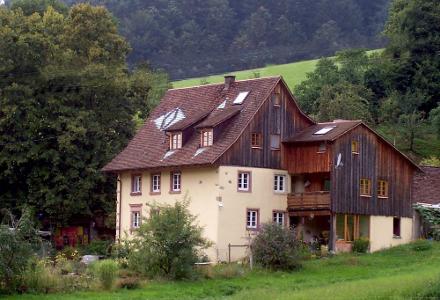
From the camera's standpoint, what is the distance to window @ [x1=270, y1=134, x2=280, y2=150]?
209ft

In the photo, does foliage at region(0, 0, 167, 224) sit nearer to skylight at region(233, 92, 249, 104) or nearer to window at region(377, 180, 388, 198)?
skylight at region(233, 92, 249, 104)

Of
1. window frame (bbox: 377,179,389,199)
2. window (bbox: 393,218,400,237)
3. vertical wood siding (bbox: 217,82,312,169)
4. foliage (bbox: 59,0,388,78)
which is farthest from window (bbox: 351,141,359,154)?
foliage (bbox: 59,0,388,78)

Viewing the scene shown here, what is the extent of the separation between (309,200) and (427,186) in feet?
40.5

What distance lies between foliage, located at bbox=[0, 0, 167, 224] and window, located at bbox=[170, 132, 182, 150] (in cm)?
835

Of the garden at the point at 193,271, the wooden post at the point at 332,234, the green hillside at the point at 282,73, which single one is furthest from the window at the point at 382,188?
the green hillside at the point at 282,73

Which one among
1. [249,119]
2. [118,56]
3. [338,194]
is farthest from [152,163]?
[118,56]

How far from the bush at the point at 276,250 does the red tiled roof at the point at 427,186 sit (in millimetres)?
18503

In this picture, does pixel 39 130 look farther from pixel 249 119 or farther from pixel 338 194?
pixel 338 194

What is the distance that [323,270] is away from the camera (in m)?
54.7

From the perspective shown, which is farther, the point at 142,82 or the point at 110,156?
the point at 142,82

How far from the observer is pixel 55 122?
236 feet

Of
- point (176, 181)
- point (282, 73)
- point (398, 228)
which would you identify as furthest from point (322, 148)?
point (282, 73)

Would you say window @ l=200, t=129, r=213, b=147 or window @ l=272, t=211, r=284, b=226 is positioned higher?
window @ l=200, t=129, r=213, b=147

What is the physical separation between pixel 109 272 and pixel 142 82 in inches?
1404
